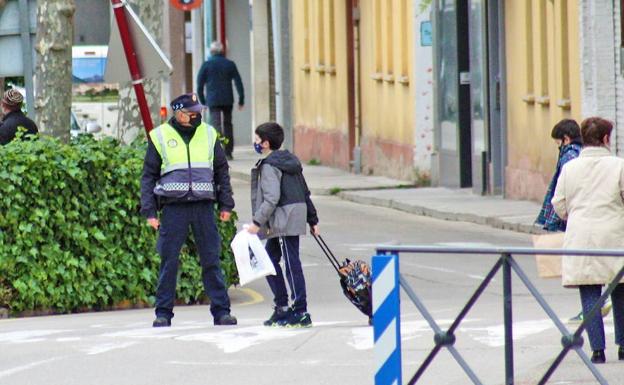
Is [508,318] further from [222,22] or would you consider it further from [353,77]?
[222,22]

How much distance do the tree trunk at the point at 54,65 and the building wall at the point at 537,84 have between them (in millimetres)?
8041

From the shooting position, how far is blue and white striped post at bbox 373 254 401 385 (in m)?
8.70

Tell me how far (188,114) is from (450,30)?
51.4 ft

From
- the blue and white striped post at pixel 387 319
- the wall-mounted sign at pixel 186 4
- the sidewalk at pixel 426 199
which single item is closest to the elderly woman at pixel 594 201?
the blue and white striped post at pixel 387 319

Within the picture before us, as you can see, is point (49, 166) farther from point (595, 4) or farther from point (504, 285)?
point (595, 4)

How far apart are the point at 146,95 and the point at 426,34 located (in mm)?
11242

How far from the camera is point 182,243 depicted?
13695 mm

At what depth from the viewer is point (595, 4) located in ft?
75.8

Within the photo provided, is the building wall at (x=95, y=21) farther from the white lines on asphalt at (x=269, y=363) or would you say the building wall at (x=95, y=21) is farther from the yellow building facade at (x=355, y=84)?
the white lines on asphalt at (x=269, y=363)

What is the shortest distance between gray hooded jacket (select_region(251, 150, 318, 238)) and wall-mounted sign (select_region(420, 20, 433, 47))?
16253mm

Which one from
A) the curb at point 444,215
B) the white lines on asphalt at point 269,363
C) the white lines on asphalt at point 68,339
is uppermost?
the white lines on asphalt at point 269,363

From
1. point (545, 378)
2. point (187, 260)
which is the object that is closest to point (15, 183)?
point (187, 260)

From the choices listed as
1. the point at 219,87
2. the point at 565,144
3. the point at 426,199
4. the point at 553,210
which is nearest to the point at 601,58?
the point at 426,199

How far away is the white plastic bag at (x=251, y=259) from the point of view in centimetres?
1338
